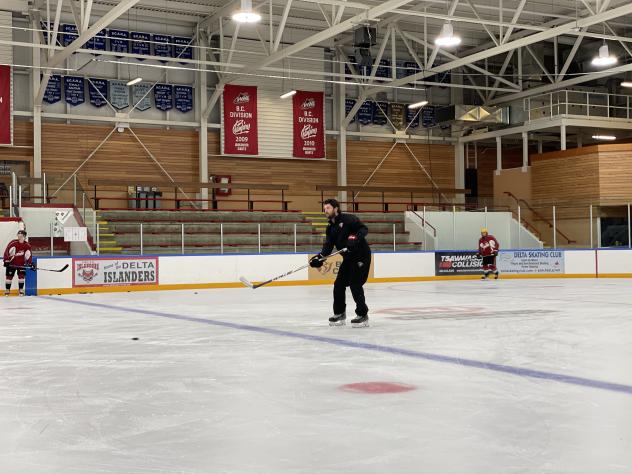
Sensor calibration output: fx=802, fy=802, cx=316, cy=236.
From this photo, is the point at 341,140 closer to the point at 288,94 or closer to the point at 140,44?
the point at 288,94

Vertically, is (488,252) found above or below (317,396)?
above

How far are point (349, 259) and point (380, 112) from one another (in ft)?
75.3

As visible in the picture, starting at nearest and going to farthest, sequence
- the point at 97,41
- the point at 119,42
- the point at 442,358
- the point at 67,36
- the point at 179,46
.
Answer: the point at 442,358, the point at 67,36, the point at 97,41, the point at 119,42, the point at 179,46

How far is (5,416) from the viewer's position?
14.2 feet

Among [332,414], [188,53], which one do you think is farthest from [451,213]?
[332,414]

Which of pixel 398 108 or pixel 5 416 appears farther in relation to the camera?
pixel 398 108

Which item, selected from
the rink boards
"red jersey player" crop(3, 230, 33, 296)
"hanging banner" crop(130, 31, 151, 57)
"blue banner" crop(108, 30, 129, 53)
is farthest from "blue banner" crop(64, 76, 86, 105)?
"red jersey player" crop(3, 230, 33, 296)

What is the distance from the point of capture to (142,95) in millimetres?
26875

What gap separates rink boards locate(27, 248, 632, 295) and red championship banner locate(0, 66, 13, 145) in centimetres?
879

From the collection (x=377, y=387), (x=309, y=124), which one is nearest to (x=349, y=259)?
(x=377, y=387)

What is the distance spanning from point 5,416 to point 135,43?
23.7 meters

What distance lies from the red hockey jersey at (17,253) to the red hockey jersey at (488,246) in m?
11.7

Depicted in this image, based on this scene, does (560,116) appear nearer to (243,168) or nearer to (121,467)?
(243,168)

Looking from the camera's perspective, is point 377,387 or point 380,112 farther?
point 380,112
